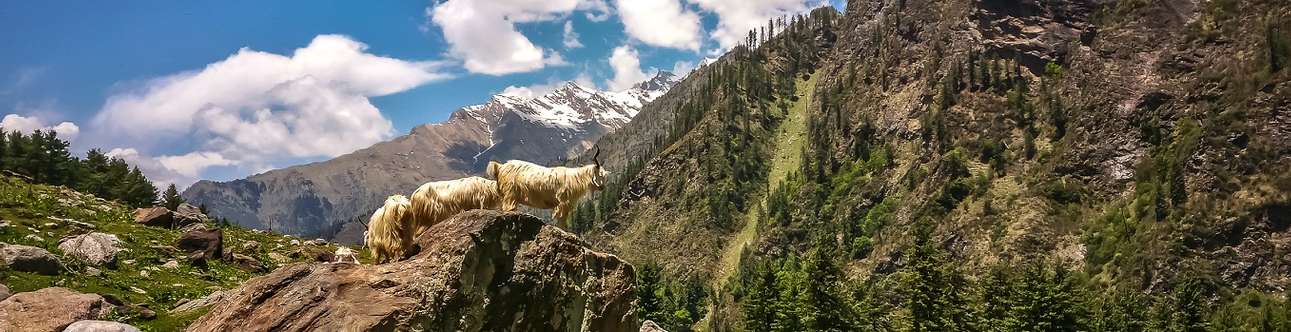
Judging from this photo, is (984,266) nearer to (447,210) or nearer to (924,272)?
(924,272)

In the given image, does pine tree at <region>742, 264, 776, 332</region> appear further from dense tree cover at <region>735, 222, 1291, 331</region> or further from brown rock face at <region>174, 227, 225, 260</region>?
brown rock face at <region>174, 227, 225, 260</region>

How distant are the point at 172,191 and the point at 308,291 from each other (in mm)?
87147

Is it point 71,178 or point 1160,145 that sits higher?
point 1160,145

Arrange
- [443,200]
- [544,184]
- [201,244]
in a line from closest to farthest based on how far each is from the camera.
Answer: [443,200], [544,184], [201,244]

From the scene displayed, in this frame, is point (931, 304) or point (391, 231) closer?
point (391, 231)

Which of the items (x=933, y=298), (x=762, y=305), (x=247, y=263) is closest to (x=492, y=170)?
(x=247, y=263)

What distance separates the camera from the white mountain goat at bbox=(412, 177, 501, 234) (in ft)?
43.7

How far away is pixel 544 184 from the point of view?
48.1 ft

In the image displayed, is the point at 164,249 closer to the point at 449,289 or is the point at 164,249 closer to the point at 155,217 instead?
the point at 155,217

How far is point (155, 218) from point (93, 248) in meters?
13.4

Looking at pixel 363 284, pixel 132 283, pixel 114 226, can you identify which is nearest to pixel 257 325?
pixel 363 284

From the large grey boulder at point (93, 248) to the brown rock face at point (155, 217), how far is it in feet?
35.8

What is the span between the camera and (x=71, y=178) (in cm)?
7494

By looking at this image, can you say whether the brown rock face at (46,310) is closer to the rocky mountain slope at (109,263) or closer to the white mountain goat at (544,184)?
the rocky mountain slope at (109,263)
